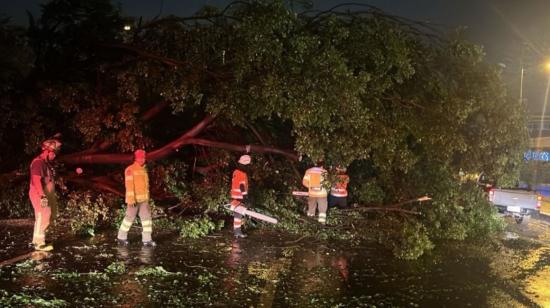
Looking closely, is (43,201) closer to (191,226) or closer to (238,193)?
(191,226)

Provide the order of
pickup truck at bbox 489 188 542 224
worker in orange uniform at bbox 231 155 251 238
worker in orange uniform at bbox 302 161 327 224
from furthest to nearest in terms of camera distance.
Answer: pickup truck at bbox 489 188 542 224 → worker in orange uniform at bbox 302 161 327 224 → worker in orange uniform at bbox 231 155 251 238

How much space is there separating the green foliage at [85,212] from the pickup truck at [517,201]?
10.4 metres


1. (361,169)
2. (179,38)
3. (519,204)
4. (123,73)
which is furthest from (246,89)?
(519,204)

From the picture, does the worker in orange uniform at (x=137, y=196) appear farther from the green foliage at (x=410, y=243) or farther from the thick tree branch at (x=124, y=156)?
the green foliage at (x=410, y=243)

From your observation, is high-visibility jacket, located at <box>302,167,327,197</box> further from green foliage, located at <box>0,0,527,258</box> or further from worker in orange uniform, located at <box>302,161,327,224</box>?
green foliage, located at <box>0,0,527,258</box>

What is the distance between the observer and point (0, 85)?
9836 millimetres

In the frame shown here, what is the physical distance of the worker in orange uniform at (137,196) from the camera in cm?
851

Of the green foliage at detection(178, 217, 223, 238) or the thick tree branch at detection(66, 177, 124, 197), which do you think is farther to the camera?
the thick tree branch at detection(66, 177, 124, 197)

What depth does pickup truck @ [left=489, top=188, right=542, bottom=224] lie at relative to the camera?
581 inches

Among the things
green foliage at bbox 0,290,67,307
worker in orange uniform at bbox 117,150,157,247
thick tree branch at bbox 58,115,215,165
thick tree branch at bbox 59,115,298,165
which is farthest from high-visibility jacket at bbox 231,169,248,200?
green foliage at bbox 0,290,67,307

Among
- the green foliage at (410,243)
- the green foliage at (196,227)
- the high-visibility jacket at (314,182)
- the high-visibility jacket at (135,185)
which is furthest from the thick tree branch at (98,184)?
the green foliage at (410,243)

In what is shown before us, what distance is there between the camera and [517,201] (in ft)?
48.8

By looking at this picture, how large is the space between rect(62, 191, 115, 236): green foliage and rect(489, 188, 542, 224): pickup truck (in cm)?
1045

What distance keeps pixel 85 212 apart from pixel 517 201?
37.1 ft
